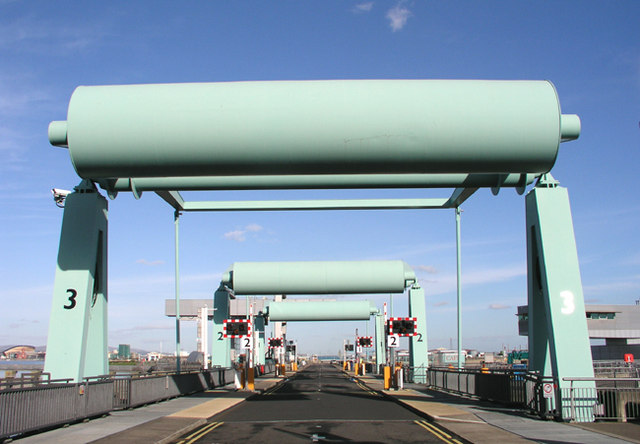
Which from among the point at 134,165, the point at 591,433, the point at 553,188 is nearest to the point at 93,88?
the point at 134,165

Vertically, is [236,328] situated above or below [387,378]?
above

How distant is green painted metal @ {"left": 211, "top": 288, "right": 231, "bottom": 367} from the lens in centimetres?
3650

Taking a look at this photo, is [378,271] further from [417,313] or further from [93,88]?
[93,88]

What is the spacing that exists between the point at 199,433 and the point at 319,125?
317 inches

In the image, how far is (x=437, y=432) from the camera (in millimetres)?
16203

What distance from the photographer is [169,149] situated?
615 inches

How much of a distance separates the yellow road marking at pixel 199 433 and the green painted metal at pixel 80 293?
3854 mm

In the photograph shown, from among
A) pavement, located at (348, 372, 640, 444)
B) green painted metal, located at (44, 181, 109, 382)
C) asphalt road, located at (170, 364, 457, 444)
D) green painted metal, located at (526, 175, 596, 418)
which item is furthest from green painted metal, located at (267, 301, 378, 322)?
green painted metal, located at (526, 175, 596, 418)

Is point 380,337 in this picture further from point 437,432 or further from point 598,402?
point 437,432

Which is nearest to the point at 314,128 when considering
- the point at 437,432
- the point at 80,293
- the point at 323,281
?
the point at 437,432

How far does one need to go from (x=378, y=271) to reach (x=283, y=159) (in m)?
A: 23.2

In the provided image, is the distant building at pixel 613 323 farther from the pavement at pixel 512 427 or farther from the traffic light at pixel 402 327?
the pavement at pixel 512 427

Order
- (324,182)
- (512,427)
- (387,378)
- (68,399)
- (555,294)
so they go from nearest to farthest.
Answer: (512,427) < (68,399) < (555,294) < (324,182) < (387,378)

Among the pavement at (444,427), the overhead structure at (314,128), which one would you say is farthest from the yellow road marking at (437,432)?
the overhead structure at (314,128)
